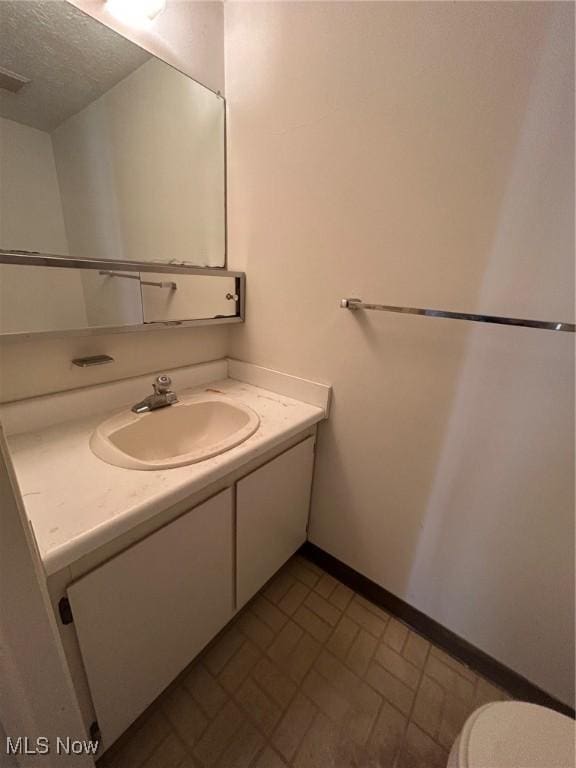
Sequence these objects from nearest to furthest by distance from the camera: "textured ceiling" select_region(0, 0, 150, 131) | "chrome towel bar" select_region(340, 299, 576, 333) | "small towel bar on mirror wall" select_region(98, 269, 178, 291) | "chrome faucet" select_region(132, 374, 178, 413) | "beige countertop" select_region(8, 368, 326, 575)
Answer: "beige countertop" select_region(8, 368, 326, 575) → "chrome towel bar" select_region(340, 299, 576, 333) → "textured ceiling" select_region(0, 0, 150, 131) → "small towel bar on mirror wall" select_region(98, 269, 178, 291) → "chrome faucet" select_region(132, 374, 178, 413)

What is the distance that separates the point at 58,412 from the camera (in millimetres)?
883

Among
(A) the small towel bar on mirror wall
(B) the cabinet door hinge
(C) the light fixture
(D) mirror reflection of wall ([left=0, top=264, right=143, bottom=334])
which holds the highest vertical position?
(C) the light fixture

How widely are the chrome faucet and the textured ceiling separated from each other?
786 mm

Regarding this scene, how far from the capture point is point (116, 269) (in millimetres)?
907

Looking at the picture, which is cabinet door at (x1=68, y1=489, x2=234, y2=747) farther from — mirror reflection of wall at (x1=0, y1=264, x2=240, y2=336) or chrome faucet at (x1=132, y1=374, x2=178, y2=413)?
mirror reflection of wall at (x1=0, y1=264, x2=240, y2=336)

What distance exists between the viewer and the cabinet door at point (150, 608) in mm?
609

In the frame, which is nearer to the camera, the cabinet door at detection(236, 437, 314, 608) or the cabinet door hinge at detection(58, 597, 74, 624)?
the cabinet door hinge at detection(58, 597, 74, 624)

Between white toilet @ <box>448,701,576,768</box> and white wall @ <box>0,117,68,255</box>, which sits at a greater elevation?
white wall @ <box>0,117,68,255</box>

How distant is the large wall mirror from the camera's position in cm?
78

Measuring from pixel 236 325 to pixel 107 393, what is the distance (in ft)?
1.89

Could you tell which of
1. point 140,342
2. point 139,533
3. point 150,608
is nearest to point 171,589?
point 150,608

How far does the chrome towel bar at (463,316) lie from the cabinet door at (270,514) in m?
0.51

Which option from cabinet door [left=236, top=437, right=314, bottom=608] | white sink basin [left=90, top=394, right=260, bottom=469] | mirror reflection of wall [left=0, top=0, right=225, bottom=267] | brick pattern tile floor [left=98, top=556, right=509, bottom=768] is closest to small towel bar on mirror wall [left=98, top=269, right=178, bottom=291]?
mirror reflection of wall [left=0, top=0, right=225, bottom=267]

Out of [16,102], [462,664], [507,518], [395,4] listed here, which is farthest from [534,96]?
[462,664]
